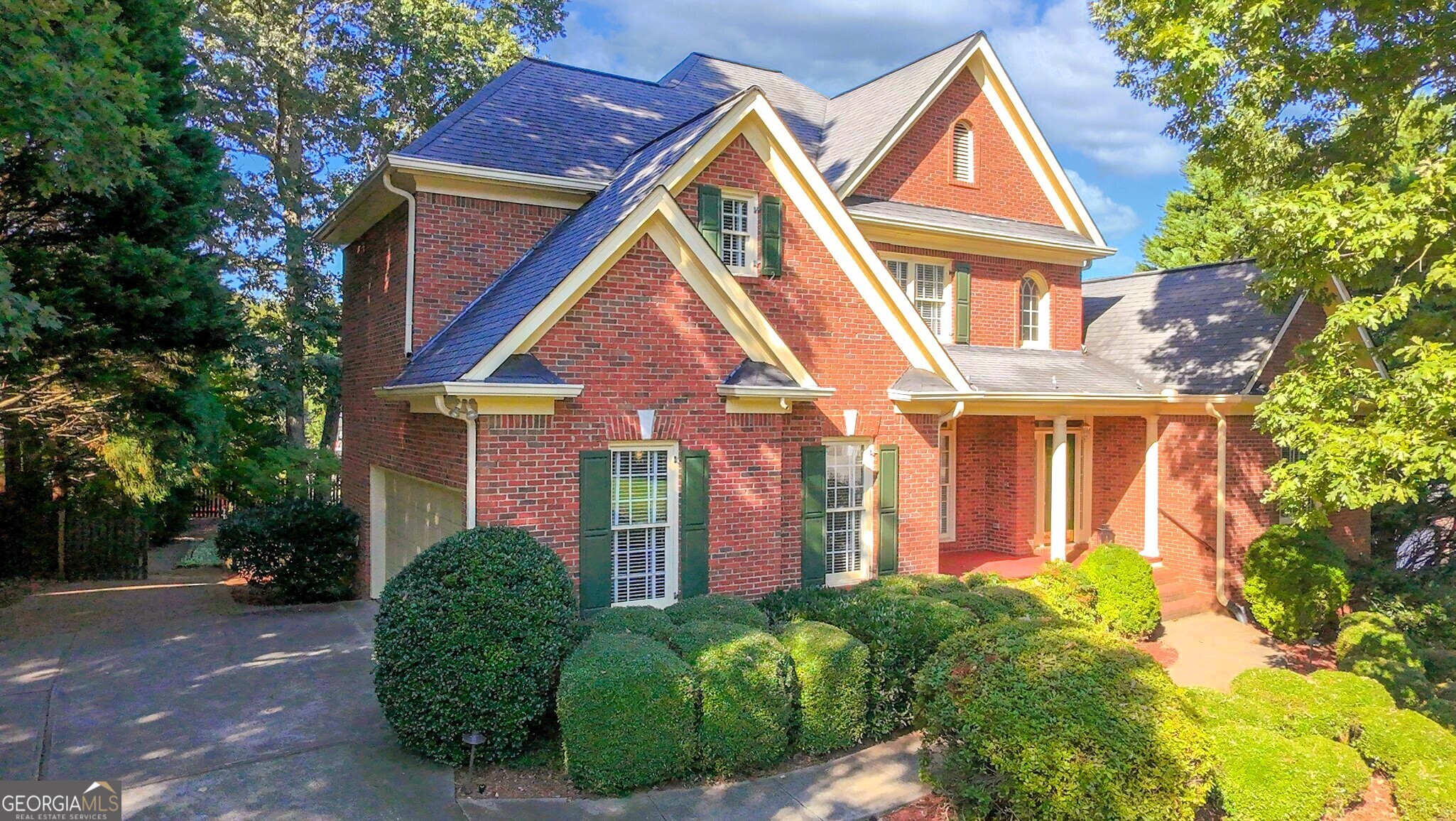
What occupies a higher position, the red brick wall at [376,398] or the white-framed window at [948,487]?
the red brick wall at [376,398]

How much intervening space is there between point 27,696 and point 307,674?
99.6 inches

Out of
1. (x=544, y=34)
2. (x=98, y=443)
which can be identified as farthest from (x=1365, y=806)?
(x=544, y=34)

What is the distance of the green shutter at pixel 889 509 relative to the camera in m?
11.1

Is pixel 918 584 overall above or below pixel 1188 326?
below

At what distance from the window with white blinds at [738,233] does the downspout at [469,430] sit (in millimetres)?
3913

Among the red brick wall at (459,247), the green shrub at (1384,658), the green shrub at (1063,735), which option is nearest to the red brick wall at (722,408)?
the red brick wall at (459,247)

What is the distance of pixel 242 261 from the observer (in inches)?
891

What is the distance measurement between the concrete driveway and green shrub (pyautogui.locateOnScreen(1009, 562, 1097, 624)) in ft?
23.4

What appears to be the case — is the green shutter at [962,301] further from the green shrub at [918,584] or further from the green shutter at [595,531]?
the green shutter at [595,531]

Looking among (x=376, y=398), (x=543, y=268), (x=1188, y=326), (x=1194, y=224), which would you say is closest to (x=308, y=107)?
(x=376, y=398)

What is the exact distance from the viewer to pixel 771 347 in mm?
9734

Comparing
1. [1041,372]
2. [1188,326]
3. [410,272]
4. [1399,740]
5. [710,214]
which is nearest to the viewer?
[1399,740]

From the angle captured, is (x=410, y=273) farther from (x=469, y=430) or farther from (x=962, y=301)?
→ (x=962, y=301)

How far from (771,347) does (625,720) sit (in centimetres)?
487
